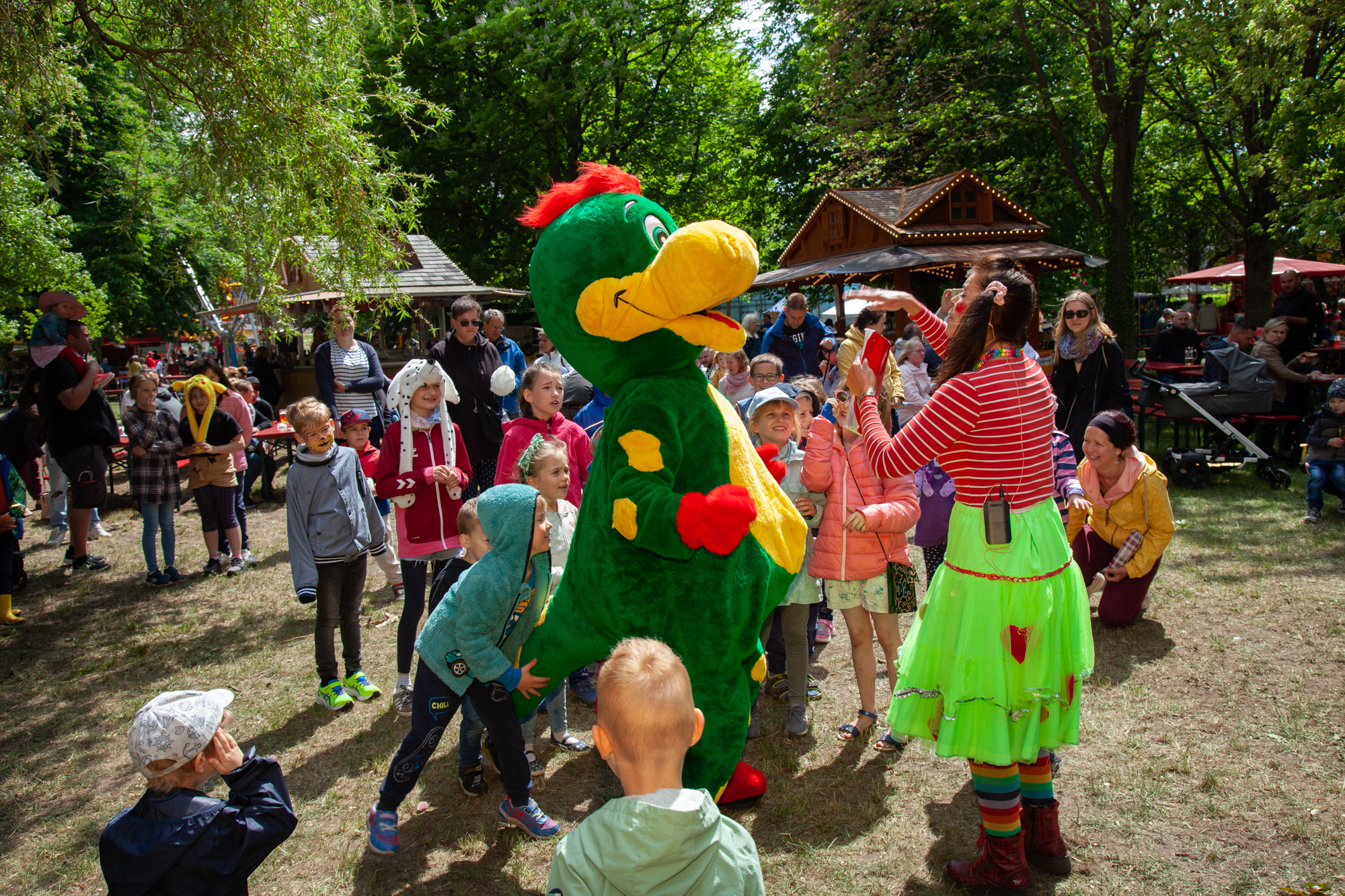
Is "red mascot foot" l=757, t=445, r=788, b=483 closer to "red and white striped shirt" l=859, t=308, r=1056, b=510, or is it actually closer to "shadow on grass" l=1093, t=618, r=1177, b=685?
"red and white striped shirt" l=859, t=308, r=1056, b=510

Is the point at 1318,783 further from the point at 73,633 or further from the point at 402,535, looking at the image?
the point at 73,633

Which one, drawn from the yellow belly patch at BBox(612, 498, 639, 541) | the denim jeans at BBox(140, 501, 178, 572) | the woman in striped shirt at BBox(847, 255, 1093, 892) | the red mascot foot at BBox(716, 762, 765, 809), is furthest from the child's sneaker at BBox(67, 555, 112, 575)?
the woman in striped shirt at BBox(847, 255, 1093, 892)

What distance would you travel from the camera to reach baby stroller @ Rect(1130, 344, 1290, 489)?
842 centimetres

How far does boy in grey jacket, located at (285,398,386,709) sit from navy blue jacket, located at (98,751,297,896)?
2.20m

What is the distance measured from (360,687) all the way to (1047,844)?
11.5 feet

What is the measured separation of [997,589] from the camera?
277 centimetres

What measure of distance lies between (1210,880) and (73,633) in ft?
22.7

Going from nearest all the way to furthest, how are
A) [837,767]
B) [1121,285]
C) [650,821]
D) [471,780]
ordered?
[650,821] < [471,780] < [837,767] < [1121,285]

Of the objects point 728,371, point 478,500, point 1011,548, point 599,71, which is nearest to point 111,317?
point 599,71

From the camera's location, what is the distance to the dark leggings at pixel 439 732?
10.3 ft

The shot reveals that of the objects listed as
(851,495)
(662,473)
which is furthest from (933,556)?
(662,473)

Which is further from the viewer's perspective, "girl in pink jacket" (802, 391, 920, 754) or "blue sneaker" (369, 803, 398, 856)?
"girl in pink jacket" (802, 391, 920, 754)

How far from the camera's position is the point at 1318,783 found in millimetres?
3439

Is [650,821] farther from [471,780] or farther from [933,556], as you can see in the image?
[933,556]
